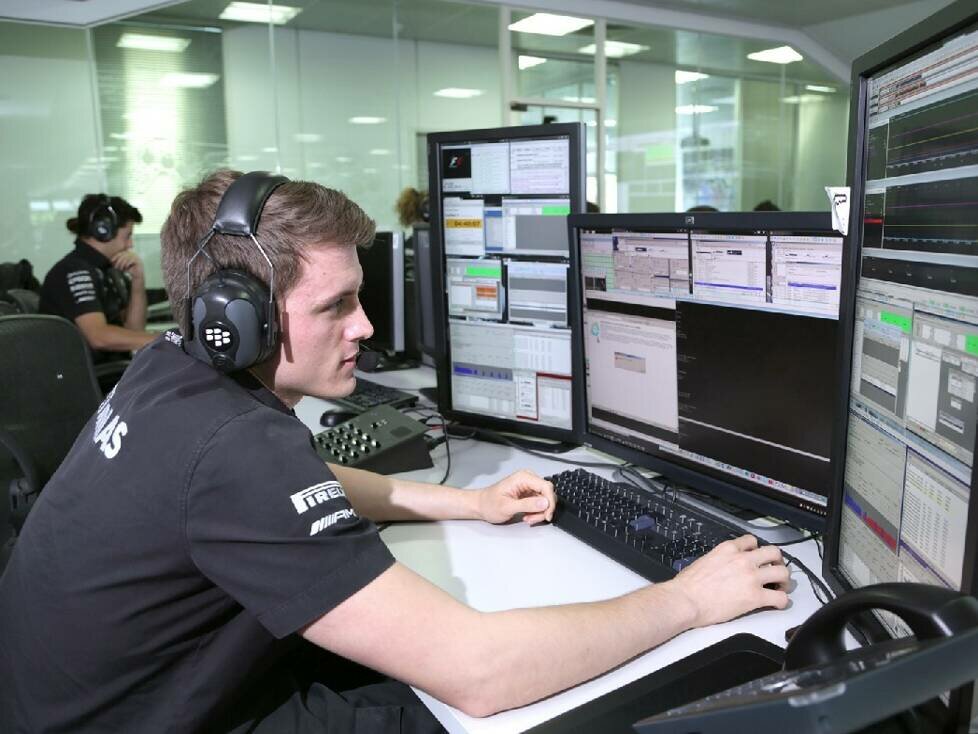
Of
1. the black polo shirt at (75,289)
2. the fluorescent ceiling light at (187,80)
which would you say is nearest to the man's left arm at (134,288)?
the black polo shirt at (75,289)

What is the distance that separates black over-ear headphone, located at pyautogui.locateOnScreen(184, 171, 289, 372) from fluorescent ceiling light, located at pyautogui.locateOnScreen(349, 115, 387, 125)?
510cm

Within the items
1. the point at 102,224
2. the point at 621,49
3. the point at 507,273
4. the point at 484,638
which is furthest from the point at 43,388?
the point at 621,49

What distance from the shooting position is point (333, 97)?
565 cm

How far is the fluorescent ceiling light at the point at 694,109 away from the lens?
7336 mm

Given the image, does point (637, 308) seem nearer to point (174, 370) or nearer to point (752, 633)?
point (752, 633)

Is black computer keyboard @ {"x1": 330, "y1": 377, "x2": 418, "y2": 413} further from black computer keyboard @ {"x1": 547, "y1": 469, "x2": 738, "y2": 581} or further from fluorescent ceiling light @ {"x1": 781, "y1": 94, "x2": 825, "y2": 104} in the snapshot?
fluorescent ceiling light @ {"x1": 781, "y1": 94, "x2": 825, "y2": 104}

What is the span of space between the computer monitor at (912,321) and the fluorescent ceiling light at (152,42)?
17.4ft

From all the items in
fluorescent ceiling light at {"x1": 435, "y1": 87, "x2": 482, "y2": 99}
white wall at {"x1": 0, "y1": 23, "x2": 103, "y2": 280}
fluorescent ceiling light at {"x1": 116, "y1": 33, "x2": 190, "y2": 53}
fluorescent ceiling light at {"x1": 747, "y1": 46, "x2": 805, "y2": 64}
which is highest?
fluorescent ceiling light at {"x1": 747, "y1": 46, "x2": 805, "y2": 64}

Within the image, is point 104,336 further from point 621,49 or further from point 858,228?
point 621,49

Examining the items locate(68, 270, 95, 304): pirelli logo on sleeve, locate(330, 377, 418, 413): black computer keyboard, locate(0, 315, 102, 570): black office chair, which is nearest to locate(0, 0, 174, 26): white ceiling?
locate(68, 270, 95, 304): pirelli logo on sleeve

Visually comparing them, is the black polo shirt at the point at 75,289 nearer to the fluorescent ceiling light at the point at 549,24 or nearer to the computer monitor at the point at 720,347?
the computer monitor at the point at 720,347

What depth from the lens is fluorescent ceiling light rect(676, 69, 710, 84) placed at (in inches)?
286

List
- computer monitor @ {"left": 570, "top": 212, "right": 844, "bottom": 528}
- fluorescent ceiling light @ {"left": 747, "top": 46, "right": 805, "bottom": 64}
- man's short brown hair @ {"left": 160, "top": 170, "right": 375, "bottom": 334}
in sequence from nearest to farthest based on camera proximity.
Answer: man's short brown hair @ {"left": 160, "top": 170, "right": 375, "bottom": 334} → computer monitor @ {"left": 570, "top": 212, "right": 844, "bottom": 528} → fluorescent ceiling light @ {"left": 747, "top": 46, "right": 805, "bottom": 64}

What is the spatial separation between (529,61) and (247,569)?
19.6 feet
